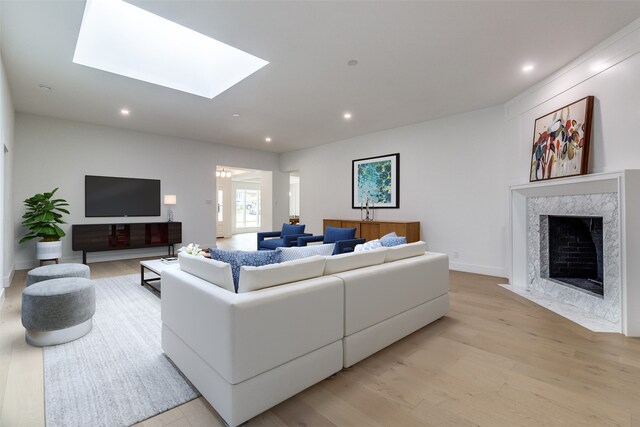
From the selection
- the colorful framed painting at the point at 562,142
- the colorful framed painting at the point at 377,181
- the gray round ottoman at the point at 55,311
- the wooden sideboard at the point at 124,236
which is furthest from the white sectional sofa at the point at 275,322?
the wooden sideboard at the point at 124,236

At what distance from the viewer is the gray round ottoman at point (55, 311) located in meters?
2.43

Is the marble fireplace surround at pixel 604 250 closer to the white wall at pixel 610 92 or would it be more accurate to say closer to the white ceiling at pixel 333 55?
the white wall at pixel 610 92

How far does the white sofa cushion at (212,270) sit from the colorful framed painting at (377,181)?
4869 mm

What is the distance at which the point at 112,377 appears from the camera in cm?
204

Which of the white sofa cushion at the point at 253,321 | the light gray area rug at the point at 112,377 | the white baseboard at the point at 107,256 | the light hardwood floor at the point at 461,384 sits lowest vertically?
the light hardwood floor at the point at 461,384

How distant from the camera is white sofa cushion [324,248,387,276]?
2277 millimetres

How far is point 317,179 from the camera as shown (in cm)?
801

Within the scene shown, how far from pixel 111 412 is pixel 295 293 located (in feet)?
4.04

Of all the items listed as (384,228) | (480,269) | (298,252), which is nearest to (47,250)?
(298,252)

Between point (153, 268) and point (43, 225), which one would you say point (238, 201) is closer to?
point (43, 225)

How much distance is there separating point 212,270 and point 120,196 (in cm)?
569

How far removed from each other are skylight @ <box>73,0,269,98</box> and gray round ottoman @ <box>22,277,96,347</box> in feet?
8.61

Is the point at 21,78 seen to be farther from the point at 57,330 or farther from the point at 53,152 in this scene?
the point at 57,330

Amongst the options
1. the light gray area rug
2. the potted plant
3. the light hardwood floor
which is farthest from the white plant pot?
the light gray area rug
